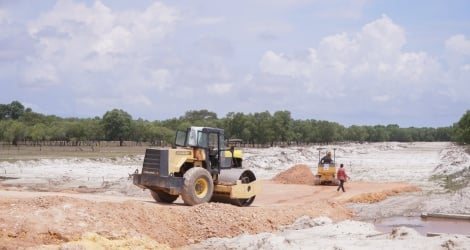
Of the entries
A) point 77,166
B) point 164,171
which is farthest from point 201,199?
point 77,166

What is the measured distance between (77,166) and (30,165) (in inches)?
165

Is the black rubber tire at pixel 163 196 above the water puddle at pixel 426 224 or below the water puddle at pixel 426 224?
above

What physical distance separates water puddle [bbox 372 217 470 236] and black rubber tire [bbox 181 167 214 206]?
6.01m

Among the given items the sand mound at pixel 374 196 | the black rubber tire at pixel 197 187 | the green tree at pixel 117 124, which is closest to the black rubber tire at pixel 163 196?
the black rubber tire at pixel 197 187

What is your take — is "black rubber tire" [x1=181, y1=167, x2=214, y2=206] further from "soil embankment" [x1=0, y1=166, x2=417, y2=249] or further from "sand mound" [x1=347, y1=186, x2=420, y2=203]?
"sand mound" [x1=347, y1=186, x2=420, y2=203]

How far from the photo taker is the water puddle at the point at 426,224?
797 inches

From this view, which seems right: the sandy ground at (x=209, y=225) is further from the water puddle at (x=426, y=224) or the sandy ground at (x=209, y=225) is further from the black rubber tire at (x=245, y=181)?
the black rubber tire at (x=245, y=181)

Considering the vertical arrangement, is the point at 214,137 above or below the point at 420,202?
above

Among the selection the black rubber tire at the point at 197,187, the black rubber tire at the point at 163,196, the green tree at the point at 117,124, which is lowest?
the black rubber tire at the point at 163,196

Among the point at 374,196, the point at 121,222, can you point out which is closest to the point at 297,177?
the point at 374,196

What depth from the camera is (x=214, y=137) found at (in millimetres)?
21484

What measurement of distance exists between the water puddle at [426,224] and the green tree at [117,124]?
94061mm

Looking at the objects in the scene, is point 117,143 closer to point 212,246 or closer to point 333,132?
point 333,132

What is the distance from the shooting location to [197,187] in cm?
2039
